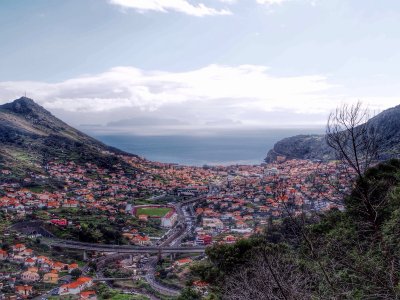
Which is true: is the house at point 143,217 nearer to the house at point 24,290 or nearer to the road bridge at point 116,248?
the road bridge at point 116,248

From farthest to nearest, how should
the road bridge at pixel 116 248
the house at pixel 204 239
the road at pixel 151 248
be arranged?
1. the house at pixel 204 239
2. the road bridge at pixel 116 248
3. the road at pixel 151 248

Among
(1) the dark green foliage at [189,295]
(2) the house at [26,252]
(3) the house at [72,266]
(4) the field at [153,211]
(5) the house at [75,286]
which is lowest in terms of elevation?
(3) the house at [72,266]

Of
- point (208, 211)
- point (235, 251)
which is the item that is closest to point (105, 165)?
point (208, 211)

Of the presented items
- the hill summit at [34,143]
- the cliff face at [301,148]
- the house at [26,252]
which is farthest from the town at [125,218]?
the cliff face at [301,148]

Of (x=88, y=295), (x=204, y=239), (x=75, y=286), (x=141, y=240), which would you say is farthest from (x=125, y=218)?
(x=88, y=295)

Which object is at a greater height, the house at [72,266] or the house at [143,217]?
the house at [143,217]

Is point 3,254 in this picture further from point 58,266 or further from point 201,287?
point 201,287

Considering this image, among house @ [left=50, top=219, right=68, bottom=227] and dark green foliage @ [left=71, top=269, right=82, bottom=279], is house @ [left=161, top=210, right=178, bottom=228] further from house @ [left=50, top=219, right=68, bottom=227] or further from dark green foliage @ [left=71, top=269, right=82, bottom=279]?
dark green foliage @ [left=71, top=269, right=82, bottom=279]
